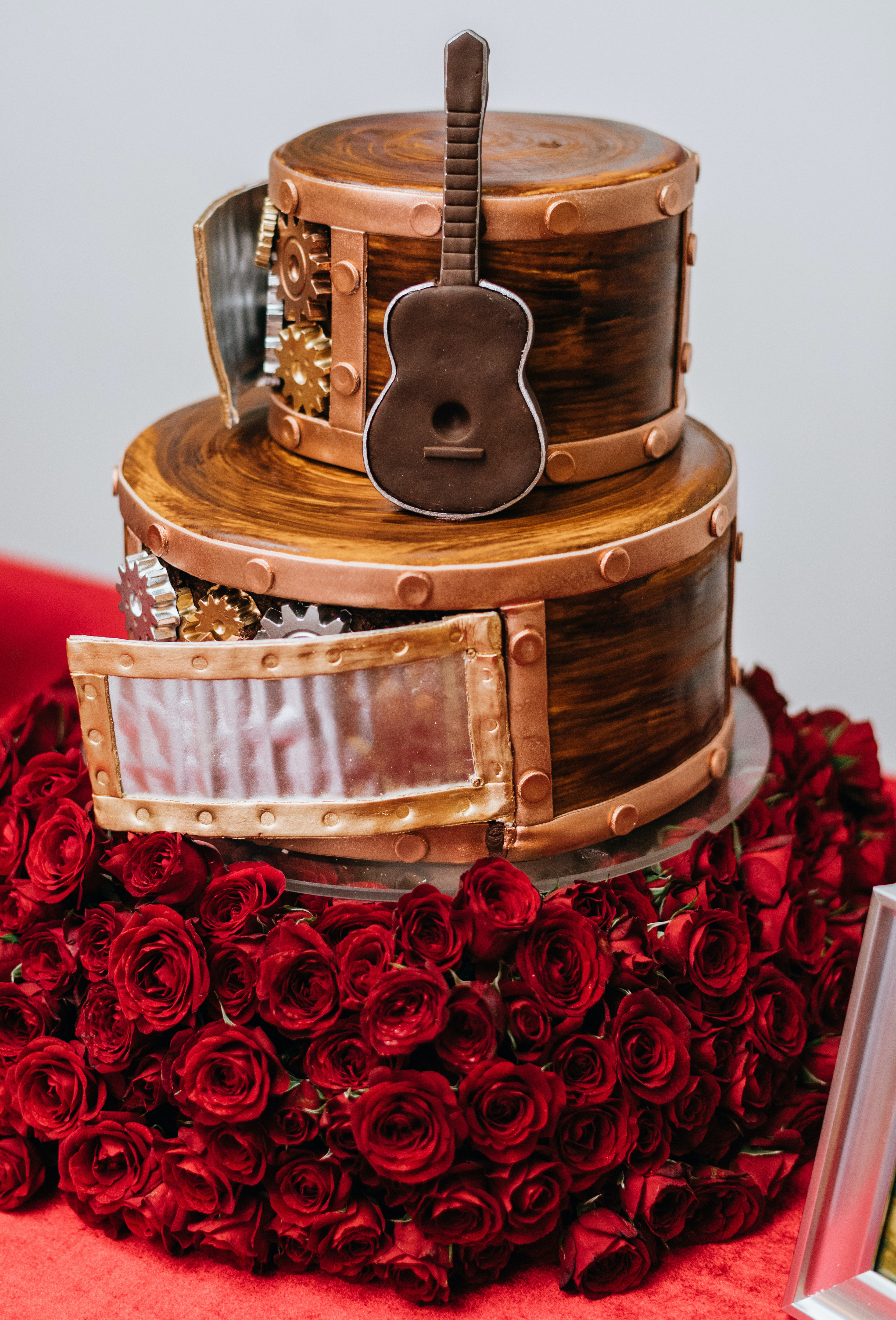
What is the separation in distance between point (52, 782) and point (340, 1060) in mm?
448

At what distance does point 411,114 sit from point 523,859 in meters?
0.80

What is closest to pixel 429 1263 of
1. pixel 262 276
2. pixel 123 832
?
pixel 123 832

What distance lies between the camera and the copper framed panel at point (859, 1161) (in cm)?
104

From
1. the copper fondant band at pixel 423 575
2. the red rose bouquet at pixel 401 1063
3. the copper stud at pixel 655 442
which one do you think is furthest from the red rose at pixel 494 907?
the copper stud at pixel 655 442

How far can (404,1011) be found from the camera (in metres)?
1.09

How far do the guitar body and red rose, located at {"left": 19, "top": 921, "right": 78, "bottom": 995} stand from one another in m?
0.51

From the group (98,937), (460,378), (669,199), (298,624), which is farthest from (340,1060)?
(669,199)

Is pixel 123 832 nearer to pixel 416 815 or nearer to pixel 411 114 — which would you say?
pixel 416 815

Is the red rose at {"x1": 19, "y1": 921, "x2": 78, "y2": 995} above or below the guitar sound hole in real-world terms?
below

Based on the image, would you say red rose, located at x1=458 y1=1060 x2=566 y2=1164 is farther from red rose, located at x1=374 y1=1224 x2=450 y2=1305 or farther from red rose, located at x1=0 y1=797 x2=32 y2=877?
red rose, located at x1=0 y1=797 x2=32 y2=877

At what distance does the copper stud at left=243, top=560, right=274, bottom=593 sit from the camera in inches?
45.0

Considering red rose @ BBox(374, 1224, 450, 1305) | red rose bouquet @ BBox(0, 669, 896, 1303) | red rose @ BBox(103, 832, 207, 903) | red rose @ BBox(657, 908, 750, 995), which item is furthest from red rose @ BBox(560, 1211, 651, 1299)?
red rose @ BBox(103, 832, 207, 903)

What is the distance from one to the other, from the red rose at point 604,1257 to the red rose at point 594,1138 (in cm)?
4

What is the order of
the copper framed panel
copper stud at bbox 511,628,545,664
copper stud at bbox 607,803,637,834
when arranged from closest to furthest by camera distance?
the copper framed panel < copper stud at bbox 511,628,545,664 < copper stud at bbox 607,803,637,834
